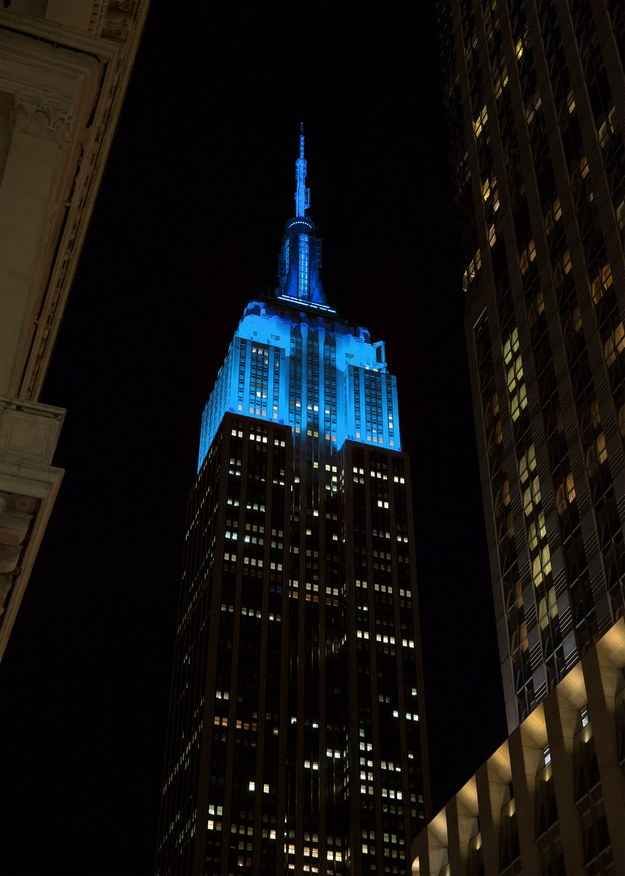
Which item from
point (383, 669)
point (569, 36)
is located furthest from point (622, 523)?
point (383, 669)

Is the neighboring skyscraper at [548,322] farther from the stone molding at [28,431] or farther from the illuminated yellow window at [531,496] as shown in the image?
the stone molding at [28,431]

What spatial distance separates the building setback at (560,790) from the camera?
158 feet

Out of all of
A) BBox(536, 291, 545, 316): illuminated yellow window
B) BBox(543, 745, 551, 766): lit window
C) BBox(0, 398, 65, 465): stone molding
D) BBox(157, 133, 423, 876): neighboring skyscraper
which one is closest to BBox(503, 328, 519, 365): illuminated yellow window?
BBox(536, 291, 545, 316): illuminated yellow window

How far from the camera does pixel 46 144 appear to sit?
24562 mm

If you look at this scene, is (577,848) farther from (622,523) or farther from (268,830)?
(268,830)

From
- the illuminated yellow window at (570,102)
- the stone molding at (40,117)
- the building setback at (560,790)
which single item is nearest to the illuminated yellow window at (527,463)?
the building setback at (560,790)

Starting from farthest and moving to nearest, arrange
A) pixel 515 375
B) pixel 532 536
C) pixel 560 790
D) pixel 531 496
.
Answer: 1. pixel 515 375
2. pixel 531 496
3. pixel 532 536
4. pixel 560 790

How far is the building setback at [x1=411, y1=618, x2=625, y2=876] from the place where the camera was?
158 feet

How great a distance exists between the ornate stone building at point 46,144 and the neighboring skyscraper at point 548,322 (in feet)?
123

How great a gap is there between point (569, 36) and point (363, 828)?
117033 millimetres

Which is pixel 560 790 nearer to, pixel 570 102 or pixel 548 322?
pixel 548 322

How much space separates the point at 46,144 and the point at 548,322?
50720 millimetres

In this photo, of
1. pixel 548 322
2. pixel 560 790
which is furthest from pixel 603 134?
pixel 560 790

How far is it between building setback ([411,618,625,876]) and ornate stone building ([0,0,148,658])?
107 feet
